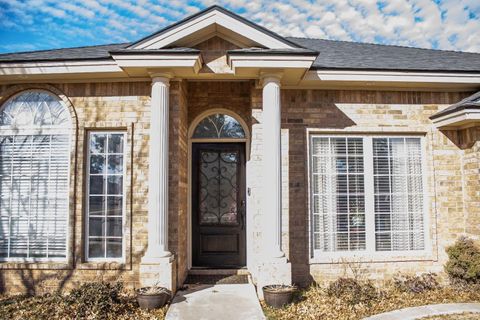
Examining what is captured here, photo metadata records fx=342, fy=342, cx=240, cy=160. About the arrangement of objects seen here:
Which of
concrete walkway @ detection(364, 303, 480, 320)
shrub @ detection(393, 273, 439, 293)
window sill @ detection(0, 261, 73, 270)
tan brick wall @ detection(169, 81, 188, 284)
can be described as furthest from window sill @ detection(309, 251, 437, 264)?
window sill @ detection(0, 261, 73, 270)

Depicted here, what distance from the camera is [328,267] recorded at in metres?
6.16

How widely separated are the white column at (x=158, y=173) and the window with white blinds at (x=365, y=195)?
2662 mm

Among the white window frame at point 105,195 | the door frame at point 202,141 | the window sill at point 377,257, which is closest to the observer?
the white window frame at point 105,195

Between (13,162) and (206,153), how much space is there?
354cm

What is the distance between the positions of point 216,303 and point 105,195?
2747mm

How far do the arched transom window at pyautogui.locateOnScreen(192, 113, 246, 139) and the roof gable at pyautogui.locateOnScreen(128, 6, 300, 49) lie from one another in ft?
5.62

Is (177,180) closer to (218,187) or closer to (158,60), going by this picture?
(218,187)

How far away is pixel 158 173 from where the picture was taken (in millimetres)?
5527

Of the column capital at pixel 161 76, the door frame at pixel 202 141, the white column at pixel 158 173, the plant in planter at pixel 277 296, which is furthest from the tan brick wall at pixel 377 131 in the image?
the white column at pixel 158 173

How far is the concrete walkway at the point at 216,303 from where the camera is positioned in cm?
471

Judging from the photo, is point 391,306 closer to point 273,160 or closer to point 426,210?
point 426,210

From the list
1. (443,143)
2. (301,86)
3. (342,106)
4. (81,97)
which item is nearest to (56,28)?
(81,97)

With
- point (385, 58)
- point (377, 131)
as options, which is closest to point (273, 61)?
point (377, 131)

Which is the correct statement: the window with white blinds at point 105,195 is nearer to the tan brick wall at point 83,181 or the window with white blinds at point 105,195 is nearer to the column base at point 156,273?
the tan brick wall at point 83,181
